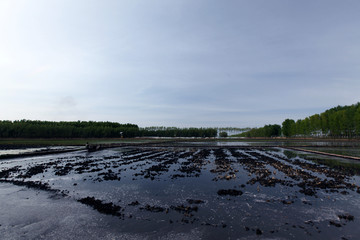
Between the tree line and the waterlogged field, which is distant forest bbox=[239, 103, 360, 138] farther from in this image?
the waterlogged field

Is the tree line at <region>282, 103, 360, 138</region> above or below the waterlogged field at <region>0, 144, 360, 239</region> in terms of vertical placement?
above

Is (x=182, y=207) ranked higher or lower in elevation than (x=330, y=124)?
lower

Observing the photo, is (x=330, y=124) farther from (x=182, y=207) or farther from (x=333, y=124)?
(x=182, y=207)

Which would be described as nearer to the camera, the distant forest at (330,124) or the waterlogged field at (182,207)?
the waterlogged field at (182,207)

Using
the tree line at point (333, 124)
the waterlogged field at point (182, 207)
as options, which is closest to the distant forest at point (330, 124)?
the tree line at point (333, 124)

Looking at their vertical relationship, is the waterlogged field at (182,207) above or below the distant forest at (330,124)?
below

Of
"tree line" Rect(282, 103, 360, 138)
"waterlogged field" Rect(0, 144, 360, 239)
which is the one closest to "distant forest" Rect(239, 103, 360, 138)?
"tree line" Rect(282, 103, 360, 138)

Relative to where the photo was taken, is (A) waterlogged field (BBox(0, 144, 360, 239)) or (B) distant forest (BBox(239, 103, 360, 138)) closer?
(A) waterlogged field (BBox(0, 144, 360, 239))

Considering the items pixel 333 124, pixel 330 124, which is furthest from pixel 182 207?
pixel 330 124

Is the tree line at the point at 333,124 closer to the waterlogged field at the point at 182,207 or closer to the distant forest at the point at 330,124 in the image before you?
the distant forest at the point at 330,124

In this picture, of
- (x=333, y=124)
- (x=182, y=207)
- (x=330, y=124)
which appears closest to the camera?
(x=182, y=207)

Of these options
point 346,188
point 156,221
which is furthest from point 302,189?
point 156,221

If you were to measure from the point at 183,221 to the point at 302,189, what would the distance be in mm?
12350

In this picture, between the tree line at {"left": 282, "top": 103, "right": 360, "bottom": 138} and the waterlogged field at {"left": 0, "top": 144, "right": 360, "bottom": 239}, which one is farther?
the tree line at {"left": 282, "top": 103, "right": 360, "bottom": 138}
